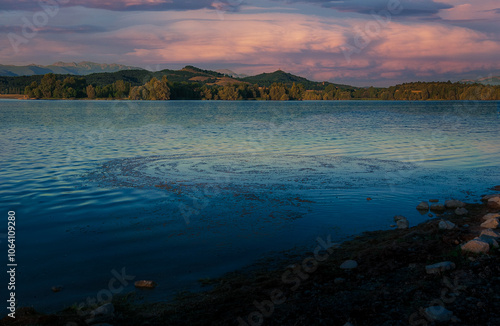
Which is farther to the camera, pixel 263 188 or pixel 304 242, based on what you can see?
pixel 263 188

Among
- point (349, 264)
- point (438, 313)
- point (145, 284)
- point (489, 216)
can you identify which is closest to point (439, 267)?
point (349, 264)

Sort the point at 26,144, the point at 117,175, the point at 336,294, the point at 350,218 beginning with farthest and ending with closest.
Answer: the point at 26,144
the point at 117,175
the point at 350,218
the point at 336,294

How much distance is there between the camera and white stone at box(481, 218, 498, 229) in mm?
12957

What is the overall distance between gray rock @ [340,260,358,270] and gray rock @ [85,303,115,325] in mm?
5719

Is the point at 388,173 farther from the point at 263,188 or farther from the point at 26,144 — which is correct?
the point at 26,144

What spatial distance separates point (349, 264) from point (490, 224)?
→ 5778 millimetres

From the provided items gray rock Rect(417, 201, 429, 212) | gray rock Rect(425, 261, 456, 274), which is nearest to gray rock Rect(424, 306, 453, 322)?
gray rock Rect(425, 261, 456, 274)

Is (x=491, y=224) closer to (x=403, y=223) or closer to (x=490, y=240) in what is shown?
(x=403, y=223)

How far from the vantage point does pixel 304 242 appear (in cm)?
1308

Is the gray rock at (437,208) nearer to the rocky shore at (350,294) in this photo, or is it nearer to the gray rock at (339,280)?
the rocky shore at (350,294)

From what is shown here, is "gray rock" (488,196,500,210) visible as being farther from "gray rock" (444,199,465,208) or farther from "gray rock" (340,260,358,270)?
"gray rock" (340,260,358,270)

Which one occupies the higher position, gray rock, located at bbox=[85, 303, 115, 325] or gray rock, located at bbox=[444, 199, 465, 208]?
gray rock, located at bbox=[444, 199, 465, 208]

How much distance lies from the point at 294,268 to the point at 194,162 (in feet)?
60.2

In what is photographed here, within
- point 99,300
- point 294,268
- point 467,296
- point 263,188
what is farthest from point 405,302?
point 263,188
